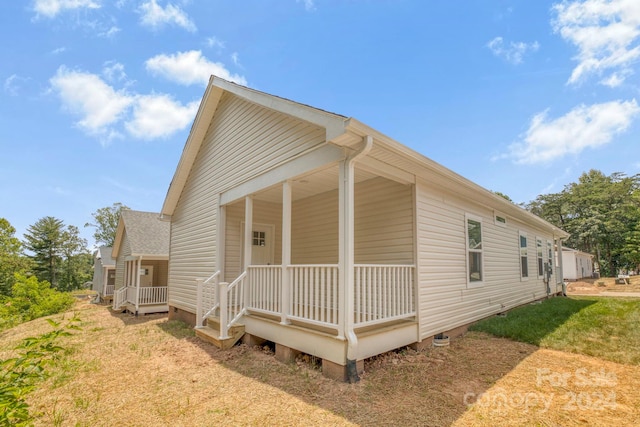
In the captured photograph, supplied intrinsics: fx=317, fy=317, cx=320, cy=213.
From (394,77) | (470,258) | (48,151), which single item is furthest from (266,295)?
(48,151)

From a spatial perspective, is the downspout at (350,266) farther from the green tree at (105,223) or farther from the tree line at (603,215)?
the green tree at (105,223)

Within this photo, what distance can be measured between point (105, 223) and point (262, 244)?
48225mm

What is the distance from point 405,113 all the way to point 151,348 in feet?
43.4

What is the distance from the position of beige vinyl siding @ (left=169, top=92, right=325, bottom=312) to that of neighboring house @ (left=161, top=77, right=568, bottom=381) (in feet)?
0.15

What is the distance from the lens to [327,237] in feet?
25.6

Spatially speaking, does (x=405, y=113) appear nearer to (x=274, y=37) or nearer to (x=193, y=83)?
(x=274, y=37)

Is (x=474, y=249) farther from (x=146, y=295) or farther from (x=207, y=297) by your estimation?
(x=146, y=295)

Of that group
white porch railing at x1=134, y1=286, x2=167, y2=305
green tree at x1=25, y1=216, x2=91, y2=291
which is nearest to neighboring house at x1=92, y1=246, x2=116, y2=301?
white porch railing at x1=134, y1=286, x2=167, y2=305

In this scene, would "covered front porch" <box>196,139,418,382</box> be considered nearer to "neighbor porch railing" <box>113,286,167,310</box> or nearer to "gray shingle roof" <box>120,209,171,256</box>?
"gray shingle roof" <box>120,209,171,256</box>

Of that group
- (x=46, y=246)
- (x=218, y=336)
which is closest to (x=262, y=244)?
(x=218, y=336)

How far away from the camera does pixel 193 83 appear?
10898 mm

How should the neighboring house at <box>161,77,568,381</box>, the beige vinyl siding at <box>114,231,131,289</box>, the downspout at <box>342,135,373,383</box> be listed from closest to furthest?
the downspout at <box>342,135,373,383</box>
the neighboring house at <box>161,77,568,381</box>
the beige vinyl siding at <box>114,231,131,289</box>

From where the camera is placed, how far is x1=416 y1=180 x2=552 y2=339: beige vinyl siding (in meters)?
5.93

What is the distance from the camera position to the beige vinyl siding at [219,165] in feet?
20.1
